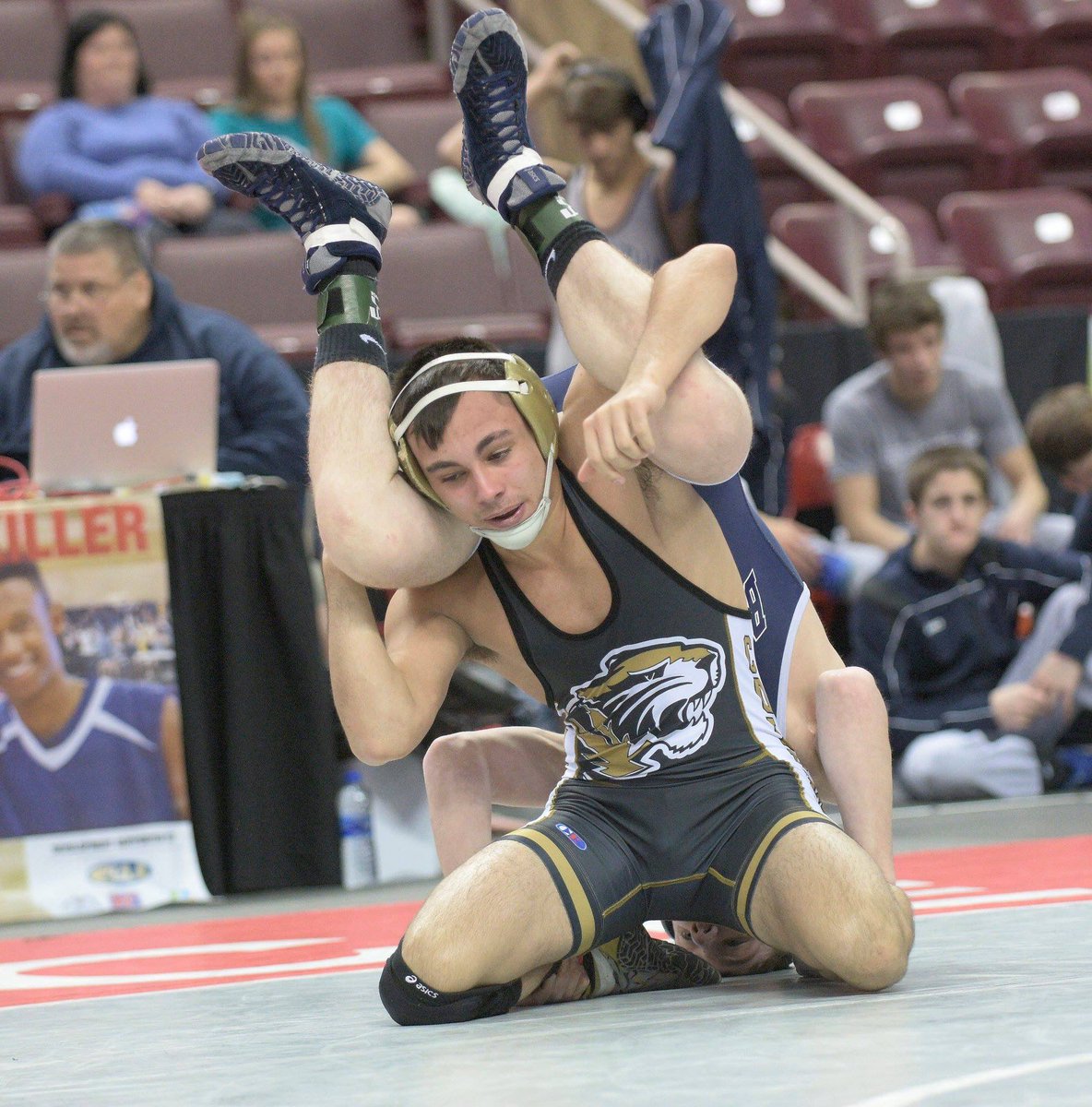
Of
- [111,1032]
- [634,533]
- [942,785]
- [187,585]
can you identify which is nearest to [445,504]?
[634,533]

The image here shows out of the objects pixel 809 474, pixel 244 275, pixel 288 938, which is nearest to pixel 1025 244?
pixel 809 474

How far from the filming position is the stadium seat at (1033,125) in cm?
817

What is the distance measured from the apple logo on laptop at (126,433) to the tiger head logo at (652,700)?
1886mm

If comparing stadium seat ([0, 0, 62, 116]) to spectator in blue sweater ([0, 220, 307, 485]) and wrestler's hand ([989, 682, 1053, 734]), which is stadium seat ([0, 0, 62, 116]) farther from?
wrestler's hand ([989, 682, 1053, 734])

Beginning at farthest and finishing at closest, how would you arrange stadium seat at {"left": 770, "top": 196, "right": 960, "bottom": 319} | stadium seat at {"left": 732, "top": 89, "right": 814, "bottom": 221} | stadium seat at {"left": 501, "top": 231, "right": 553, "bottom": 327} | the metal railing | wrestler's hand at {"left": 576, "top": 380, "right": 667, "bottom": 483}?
stadium seat at {"left": 732, "top": 89, "right": 814, "bottom": 221}, stadium seat at {"left": 770, "top": 196, "right": 960, "bottom": 319}, the metal railing, stadium seat at {"left": 501, "top": 231, "right": 553, "bottom": 327}, wrestler's hand at {"left": 576, "top": 380, "right": 667, "bottom": 483}

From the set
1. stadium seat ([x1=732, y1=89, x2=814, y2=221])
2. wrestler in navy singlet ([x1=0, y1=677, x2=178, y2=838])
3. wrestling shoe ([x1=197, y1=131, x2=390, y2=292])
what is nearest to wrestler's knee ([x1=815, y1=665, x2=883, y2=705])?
wrestling shoe ([x1=197, y1=131, x2=390, y2=292])

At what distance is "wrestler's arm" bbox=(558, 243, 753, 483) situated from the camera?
2.14 meters

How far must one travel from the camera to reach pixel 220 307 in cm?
613

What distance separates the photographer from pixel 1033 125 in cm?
824

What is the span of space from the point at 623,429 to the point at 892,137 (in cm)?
622

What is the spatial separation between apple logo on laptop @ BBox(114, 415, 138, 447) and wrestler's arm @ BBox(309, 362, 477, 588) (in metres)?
1.72

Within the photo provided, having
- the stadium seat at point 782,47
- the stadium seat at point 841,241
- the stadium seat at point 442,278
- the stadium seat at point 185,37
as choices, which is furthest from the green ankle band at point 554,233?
the stadium seat at point 782,47

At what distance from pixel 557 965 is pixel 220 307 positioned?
415 cm

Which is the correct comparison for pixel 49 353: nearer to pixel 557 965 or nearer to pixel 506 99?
pixel 506 99
